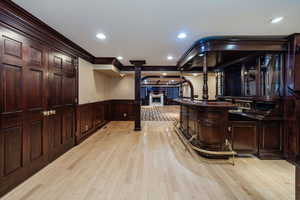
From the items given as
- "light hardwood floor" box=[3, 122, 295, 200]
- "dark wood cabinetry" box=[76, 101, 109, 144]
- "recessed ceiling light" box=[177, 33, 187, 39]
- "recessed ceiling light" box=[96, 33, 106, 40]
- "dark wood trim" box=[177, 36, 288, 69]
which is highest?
"recessed ceiling light" box=[96, 33, 106, 40]

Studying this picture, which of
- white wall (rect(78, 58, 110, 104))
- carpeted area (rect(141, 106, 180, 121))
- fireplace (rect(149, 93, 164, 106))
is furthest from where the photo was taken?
fireplace (rect(149, 93, 164, 106))

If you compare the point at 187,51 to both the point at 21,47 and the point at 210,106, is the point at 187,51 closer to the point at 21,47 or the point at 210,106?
the point at 210,106

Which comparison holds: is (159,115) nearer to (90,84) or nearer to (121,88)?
(121,88)

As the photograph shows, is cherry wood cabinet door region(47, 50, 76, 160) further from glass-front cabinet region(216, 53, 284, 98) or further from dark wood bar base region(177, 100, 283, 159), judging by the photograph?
glass-front cabinet region(216, 53, 284, 98)

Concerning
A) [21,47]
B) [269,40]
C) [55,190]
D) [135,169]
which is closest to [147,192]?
[135,169]

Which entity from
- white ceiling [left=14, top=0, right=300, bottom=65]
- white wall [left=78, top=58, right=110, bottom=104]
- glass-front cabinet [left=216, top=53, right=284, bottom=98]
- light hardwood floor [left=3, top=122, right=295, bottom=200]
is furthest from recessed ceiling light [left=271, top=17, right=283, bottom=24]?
white wall [left=78, top=58, right=110, bottom=104]

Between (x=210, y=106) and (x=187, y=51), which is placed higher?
(x=187, y=51)

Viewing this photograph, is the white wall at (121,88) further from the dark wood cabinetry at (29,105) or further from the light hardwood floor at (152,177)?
the light hardwood floor at (152,177)

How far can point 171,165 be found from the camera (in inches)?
111

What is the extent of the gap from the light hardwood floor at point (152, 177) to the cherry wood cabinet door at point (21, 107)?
267 millimetres

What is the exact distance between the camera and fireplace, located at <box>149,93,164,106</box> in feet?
53.8

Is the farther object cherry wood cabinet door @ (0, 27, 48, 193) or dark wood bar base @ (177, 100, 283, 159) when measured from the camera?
dark wood bar base @ (177, 100, 283, 159)

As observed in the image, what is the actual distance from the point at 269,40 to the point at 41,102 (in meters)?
4.46

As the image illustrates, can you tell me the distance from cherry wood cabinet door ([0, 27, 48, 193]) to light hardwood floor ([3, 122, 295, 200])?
27 cm
